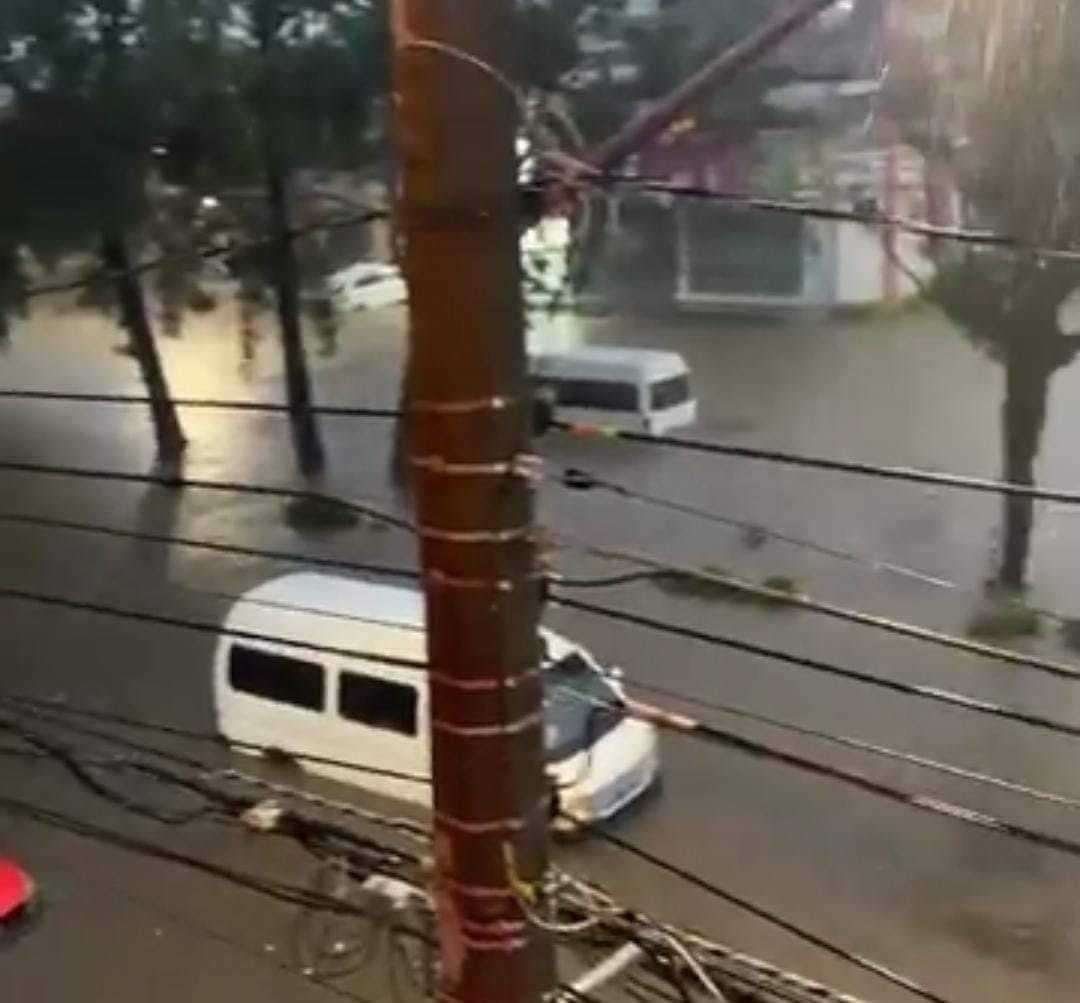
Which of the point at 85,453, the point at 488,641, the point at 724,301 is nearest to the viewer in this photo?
the point at 488,641

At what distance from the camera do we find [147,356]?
6.51ft

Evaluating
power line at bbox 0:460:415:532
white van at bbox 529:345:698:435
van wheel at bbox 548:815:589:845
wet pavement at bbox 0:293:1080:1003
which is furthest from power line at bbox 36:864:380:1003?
white van at bbox 529:345:698:435

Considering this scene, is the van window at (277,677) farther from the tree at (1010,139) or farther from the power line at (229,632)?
the tree at (1010,139)

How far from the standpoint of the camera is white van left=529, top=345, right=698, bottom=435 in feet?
5.73

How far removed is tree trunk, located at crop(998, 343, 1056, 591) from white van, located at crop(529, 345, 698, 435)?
0.31m

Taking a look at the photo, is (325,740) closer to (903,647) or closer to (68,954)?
(68,954)

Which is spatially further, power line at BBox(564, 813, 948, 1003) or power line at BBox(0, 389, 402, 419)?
power line at BBox(0, 389, 402, 419)

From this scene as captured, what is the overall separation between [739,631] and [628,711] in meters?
0.95

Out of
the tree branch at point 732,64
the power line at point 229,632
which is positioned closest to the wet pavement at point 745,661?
the power line at point 229,632

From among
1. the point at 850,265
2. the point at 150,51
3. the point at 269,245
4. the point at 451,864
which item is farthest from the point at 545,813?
the point at 150,51

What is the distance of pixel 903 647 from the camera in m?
1.77

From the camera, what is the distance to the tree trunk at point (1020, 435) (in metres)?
1.63

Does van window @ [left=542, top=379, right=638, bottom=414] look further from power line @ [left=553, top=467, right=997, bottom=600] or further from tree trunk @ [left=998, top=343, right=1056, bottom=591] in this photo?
tree trunk @ [left=998, top=343, right=1056, bottom=591]

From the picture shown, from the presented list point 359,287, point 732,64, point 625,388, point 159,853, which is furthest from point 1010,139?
point 159,853
